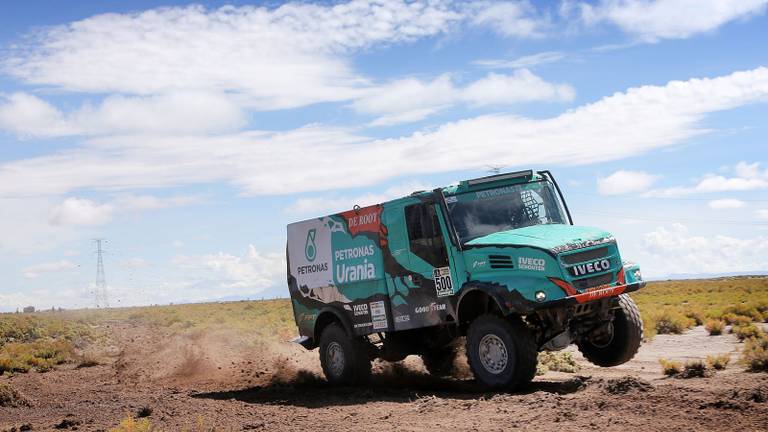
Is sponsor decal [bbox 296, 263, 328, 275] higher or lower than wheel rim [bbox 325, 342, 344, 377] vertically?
higher

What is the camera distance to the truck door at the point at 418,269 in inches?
522

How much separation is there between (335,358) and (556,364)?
168 inches

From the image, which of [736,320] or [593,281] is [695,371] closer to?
[593,281]

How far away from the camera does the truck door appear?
13258 millimetres

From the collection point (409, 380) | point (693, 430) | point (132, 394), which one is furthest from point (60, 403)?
point (693, 430)

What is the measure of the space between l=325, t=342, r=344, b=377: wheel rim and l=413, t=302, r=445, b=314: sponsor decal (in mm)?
2348

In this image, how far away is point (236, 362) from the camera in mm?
20266

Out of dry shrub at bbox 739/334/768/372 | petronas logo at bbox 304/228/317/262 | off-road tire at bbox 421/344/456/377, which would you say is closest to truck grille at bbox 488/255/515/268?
off-road tire at bbox 421/344/456/377

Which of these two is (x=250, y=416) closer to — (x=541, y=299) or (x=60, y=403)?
(x=541, y=299)

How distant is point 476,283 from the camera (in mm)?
12531

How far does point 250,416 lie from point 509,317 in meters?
4.09

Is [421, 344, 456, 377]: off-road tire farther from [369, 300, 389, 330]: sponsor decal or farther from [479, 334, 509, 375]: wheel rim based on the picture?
[479, 334, 509, 375]: wheel rim

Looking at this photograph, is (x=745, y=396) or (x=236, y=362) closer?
(x=745, y=396)

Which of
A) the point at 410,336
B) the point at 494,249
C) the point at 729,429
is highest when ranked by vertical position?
the point at 494,249
